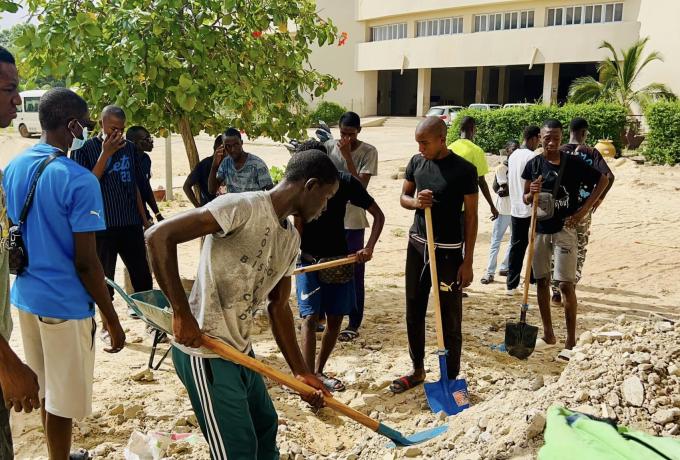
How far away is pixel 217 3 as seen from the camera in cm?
552

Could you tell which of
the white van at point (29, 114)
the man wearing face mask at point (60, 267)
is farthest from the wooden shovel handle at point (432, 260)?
the white van at point (29, 114)

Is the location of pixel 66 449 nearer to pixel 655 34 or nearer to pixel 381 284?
pixel 381 284

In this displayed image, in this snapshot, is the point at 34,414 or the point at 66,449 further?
the point at 34,414

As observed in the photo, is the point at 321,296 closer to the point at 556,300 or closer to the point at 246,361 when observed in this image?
the point at 246,361

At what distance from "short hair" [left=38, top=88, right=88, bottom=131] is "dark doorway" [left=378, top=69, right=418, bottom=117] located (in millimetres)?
40153

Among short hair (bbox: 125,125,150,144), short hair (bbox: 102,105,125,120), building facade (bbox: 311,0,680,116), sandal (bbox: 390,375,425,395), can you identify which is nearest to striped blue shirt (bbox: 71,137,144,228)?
short hair (bbox: 102,105,125,120)

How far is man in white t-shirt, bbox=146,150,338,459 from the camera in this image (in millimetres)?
2486

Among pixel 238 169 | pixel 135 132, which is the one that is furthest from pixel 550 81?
pixel 135 132

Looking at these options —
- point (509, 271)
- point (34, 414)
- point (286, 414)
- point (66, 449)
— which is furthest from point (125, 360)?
point (509, 271)

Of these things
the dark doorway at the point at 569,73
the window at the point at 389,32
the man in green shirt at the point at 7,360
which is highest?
the window at the point at 389,32

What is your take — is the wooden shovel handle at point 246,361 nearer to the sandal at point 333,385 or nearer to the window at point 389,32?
the sandal at point 333,385

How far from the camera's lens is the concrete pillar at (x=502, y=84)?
38.0 m

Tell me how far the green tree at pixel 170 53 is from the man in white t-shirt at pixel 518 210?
2535mm

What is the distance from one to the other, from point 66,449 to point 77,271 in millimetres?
893
